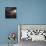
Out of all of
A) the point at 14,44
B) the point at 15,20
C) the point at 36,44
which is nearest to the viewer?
the point at 36,44

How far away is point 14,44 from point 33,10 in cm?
162

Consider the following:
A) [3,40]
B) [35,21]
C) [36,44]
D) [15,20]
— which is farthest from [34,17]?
[3,40]

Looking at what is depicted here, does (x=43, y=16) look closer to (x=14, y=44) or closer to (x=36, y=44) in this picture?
(x=36, y=44)

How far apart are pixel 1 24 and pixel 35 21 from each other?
1441mm

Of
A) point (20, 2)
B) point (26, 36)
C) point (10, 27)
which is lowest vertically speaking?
point (26, 36)

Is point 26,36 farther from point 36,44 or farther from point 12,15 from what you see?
point 12,15

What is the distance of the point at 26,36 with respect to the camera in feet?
16.5

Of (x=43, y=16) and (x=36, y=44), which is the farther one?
(x=43, y=16)

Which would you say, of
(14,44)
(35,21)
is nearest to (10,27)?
(14,44)

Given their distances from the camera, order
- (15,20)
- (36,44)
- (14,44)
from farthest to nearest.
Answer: (15,20)
(14,44)
(36,44)

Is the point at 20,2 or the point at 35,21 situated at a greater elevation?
the point at 20,2

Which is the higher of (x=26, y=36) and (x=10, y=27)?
(x=10, y=27)

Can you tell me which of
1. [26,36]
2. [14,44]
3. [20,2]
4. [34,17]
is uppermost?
[20,2]

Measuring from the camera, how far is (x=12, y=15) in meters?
5.24
